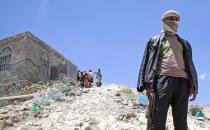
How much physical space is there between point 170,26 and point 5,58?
1995 centimetres

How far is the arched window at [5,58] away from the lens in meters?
23.0

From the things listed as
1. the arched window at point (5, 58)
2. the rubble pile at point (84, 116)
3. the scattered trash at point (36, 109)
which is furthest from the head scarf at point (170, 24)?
the arched window at point (5, 58)

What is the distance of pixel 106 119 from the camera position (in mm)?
9328

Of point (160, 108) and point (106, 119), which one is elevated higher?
point (160, 108)

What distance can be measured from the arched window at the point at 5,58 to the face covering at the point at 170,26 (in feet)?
63.6

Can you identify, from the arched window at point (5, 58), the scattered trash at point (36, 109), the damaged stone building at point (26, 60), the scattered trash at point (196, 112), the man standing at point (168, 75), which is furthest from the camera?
the arched window at point (5, 58)

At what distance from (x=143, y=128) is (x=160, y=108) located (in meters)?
4.29

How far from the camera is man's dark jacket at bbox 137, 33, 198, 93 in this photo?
13.8 ft

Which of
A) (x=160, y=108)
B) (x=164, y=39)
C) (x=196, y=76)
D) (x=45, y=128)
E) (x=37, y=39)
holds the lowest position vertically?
(x=45, y=128)

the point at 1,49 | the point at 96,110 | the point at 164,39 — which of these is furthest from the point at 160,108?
the point at 1,49

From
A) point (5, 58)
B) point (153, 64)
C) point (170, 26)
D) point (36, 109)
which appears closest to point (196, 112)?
point (36, 109)

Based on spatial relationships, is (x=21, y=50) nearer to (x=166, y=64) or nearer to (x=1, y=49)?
(x=1, y=49)

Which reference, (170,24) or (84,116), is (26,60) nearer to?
(84,116)

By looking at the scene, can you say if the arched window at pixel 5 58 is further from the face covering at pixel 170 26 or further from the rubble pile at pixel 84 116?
the face covering at pixel 170 26
